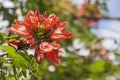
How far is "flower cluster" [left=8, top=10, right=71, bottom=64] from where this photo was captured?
234cm

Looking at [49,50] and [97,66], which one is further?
[97,66]

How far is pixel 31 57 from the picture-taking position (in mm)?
2236

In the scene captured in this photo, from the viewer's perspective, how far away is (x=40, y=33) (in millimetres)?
2398

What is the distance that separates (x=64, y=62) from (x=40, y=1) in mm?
1482

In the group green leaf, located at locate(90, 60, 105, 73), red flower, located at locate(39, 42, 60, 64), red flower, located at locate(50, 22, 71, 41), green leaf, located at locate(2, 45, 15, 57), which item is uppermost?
green leaf, located at locate(90, 60, 105, 73)

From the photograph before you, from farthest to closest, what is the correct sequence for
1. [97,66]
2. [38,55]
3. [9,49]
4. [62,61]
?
[62,61] < [97,66] < [38,55] < [9,49]

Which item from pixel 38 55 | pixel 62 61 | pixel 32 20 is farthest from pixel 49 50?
pixel 62 61

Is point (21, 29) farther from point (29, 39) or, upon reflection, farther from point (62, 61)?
point (62, 61)

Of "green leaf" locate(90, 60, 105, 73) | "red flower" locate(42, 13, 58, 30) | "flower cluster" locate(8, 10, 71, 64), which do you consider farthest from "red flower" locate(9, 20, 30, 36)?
"green leaf" locate(90, 60, 105, 73)

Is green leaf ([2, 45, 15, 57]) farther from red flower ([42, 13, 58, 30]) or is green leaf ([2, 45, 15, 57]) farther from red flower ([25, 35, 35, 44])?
red flower ([42, 13, 58, 30])

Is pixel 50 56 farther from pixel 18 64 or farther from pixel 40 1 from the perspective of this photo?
pixel 40 1

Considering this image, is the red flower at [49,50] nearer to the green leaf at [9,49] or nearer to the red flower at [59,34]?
the red flower at [59,34]

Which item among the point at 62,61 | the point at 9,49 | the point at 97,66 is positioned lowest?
the point at 9,49

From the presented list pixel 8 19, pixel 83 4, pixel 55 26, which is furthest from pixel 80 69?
pixel 55 26
